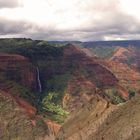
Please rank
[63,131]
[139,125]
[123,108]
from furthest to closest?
[63,131] < [123,108] < [139,125]

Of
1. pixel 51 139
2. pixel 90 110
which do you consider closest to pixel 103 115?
pixel 90 110

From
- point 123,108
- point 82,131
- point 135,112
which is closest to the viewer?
point 135,112

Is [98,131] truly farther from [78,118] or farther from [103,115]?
[78,118]

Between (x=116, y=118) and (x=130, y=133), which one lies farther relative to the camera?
(x=116, y=118)

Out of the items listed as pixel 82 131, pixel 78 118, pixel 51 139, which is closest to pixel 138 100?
pixel 82 131

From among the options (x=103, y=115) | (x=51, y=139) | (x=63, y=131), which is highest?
(x=103, y=115)

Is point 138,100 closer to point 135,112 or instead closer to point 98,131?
point 135,112

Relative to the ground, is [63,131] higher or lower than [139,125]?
lower
